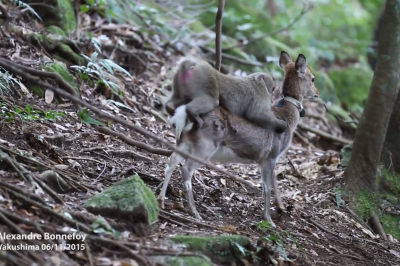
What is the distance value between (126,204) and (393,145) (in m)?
4.80

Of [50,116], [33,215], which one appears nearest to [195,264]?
[33,215]

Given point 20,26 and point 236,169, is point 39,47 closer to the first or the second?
point 20,26

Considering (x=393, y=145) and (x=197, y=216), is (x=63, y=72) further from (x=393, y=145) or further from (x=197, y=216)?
(x=393, y=145)

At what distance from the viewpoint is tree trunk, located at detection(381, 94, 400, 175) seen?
8.09 metres

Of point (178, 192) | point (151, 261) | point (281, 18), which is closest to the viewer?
A: point (151, 261)

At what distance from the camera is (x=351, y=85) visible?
16.4 m

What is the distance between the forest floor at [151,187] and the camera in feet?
14.7

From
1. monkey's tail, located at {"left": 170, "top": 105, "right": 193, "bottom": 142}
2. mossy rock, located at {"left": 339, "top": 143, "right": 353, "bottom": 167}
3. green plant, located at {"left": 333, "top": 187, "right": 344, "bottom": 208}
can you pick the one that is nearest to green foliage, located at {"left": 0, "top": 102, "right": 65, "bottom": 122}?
monkey's tail, located at {"left": 170, "top": 105, "right": 193, "bottom": 142}

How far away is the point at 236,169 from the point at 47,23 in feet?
12.8

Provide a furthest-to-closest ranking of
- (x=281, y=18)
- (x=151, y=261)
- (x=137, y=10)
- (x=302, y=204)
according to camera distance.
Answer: (x=281, y=18) < (x=137, y=10) < (x=302, y=204) < (x=151, y=261)

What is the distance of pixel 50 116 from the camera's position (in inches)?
263

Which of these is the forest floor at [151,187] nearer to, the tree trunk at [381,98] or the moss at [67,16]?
the tree trunk at [381,98]

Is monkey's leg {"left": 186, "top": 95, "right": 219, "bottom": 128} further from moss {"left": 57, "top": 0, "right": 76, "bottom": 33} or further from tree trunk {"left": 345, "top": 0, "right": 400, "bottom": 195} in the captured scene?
moss {"left": 57, "top": 0, "right": 76, "bottom": 33}

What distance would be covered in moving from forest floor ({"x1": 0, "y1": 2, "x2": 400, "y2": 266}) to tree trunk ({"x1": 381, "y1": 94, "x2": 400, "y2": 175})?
70cm
